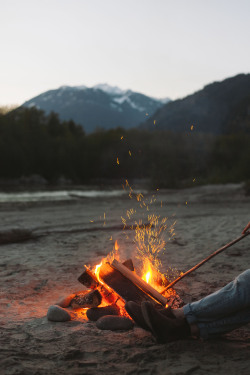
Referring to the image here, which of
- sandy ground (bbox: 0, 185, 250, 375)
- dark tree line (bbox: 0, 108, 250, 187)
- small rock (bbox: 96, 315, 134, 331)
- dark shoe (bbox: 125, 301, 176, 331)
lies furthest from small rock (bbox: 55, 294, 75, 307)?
dark tree line (bbox: 0, 108, 250, 187)

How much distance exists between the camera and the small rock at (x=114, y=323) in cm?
269

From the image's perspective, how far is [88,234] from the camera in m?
7.00

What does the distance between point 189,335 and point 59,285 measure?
→ 6.25 feet

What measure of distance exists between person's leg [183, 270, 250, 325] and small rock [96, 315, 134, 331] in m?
0.53

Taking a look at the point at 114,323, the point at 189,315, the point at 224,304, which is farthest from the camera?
the point at 114,323

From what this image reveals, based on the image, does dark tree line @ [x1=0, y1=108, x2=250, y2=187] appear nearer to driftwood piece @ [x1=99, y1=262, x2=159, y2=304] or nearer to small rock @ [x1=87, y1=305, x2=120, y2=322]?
driftwood piece @ [x1=99, y1=262, x2=159, y2=304]

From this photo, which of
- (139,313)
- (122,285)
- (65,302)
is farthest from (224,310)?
(65,302)

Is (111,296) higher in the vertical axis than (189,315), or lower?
lower

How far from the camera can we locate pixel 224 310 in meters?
2.28

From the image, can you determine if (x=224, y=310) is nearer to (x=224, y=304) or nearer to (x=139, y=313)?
(x=224, y=304)

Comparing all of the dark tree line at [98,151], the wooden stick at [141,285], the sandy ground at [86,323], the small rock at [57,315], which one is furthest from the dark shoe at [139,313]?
the dark tree line at [98,151]

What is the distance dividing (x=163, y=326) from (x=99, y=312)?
73 cm

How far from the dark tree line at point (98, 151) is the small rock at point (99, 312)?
94.3 ft

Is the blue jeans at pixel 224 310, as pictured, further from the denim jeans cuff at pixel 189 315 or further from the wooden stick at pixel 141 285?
the wooden stick at pixel 141 285
